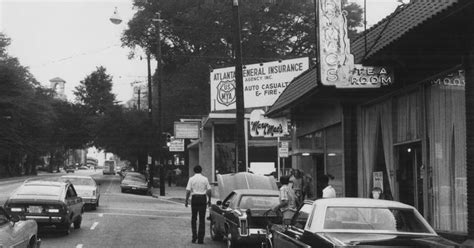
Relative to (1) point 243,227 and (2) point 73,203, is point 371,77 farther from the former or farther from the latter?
(2) point 73,203

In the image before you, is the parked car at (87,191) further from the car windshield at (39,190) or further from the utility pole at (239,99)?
the utility pole at (239,99)

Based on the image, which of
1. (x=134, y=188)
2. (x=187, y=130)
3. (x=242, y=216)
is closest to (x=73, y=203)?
(x=242, y=216)

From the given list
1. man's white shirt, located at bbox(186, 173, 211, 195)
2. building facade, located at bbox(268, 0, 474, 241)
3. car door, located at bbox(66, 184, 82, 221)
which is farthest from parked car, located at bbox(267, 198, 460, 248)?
car door, located at bbox(66, 184, 82, 221)

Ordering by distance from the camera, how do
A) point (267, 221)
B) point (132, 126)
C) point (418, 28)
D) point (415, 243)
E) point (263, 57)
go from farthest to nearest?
point (132, 126) < point (263, 57) < point (267, 221) < point (418, 28) < point (415, 243)

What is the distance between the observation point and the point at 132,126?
55.5 m

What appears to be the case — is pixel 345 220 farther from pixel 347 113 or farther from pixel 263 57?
pixel 263 57

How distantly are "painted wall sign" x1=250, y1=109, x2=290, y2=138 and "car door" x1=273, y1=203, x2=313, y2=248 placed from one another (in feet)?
43.3

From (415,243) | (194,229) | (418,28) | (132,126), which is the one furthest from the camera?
(132,126)

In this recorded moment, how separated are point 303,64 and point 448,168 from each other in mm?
18794

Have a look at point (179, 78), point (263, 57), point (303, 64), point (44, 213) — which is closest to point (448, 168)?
point (44, 213)

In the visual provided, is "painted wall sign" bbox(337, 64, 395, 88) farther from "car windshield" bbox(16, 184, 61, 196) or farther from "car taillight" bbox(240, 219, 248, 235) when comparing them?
"car windshield" bbox(16, 184, 61, 196)

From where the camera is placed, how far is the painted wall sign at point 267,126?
22234 millimetres

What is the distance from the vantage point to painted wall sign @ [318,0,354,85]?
11.6 m

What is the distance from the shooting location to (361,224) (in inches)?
290
